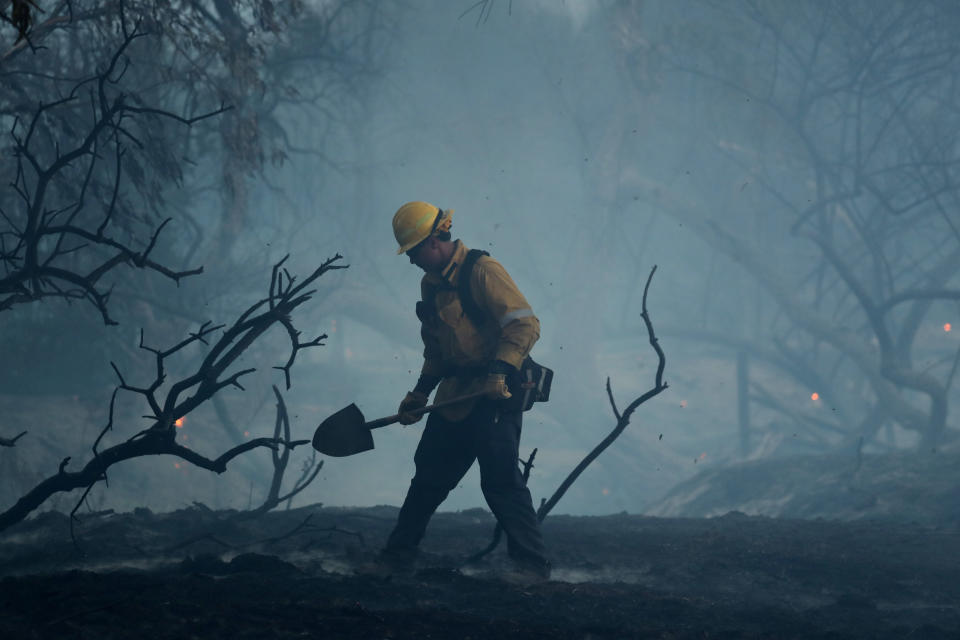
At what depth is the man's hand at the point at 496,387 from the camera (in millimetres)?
3620

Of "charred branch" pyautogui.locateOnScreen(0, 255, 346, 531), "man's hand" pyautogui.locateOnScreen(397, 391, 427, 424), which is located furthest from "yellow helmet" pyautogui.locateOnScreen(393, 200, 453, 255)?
"man's hand" pyautogui.locateOnScreen(397, 391, 427, 424)

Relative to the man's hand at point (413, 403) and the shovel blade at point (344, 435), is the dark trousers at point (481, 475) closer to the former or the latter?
the man's hand at point (413, 403)

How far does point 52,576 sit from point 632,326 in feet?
78.4

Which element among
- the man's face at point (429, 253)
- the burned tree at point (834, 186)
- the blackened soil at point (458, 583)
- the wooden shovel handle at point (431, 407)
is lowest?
the blackened soil at point (458, 583)

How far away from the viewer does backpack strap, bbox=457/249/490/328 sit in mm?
3877

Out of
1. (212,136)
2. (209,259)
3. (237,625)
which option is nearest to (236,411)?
(209,259)

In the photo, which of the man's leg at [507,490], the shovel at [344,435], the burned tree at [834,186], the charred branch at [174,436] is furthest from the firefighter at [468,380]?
the burned tree at [834,186]

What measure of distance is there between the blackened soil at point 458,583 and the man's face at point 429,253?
1639mm

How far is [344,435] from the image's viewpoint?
158 inches

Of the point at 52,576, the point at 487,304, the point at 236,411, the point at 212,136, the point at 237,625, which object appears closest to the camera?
the point at 237,625

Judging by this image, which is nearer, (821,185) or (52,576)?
(52,576)

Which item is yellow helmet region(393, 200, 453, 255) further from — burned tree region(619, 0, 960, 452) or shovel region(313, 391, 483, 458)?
burned tree region(619, 0, 960, 452)

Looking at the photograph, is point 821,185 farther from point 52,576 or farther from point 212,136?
point 52,576

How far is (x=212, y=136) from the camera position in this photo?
521 inches
